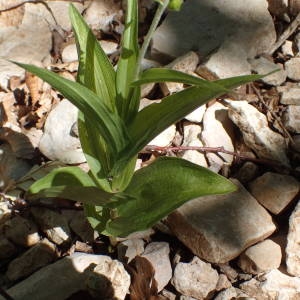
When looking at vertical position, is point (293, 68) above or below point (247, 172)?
above

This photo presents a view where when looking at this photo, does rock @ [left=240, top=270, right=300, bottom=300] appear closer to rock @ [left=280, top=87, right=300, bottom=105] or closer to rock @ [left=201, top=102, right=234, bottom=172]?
rock @ [left=201, top=102, right=234, bottom=172]

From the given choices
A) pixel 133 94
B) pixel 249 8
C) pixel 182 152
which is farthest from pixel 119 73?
pixel 249 8

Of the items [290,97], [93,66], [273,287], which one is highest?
[93,66]

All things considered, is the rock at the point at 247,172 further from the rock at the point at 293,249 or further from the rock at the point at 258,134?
the rock at the point at 293,249

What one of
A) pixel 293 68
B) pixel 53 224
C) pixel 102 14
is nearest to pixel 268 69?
pixel 293 68

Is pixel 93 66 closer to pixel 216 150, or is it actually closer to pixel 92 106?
pixel 92 106

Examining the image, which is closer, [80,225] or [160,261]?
[160,261]

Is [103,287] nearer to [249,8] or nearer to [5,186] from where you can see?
[5,186]
